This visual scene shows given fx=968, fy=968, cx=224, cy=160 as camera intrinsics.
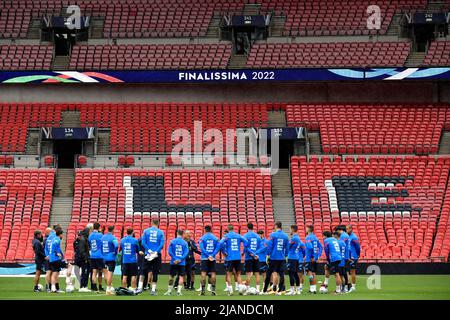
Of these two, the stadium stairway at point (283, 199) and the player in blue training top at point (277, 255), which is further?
the stadium stairway at point (283, 199)

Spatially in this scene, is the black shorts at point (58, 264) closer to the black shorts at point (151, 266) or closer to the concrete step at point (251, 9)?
the black shorts at point (151, 266)

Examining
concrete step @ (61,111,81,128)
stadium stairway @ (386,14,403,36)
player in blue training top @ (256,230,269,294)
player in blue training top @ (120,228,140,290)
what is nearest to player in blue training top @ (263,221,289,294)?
player in blue training top @ (256,230,269,294)

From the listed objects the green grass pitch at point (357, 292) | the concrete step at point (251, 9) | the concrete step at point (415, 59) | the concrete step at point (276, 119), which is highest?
the concrete step at point (251, 9)

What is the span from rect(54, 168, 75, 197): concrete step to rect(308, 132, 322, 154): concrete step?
1165 centimetres

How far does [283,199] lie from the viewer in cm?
4450

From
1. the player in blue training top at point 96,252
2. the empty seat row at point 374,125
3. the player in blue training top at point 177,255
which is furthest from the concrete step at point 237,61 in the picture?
the player in blue training top at point 177,255

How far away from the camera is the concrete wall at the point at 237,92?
51.3 metres

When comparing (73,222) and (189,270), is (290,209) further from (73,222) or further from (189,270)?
(189,270)

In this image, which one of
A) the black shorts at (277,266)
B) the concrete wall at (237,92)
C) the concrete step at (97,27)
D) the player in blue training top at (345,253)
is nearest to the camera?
the black shorts at (277,266)

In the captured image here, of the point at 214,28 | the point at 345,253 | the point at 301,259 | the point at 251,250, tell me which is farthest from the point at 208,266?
the point at 214,28

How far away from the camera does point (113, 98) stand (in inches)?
2020

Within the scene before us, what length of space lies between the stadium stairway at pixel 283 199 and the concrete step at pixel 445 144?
25.4ft

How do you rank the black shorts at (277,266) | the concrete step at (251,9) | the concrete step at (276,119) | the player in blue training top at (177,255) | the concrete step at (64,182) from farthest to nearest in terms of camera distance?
the concrete step at (251,9) < the concrete step at (276,119) < the concrete step at (64,182) < the black shorts at (277,266) < the player in blue training top at (177,255)

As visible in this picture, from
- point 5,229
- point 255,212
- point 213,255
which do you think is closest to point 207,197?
point 255,212
